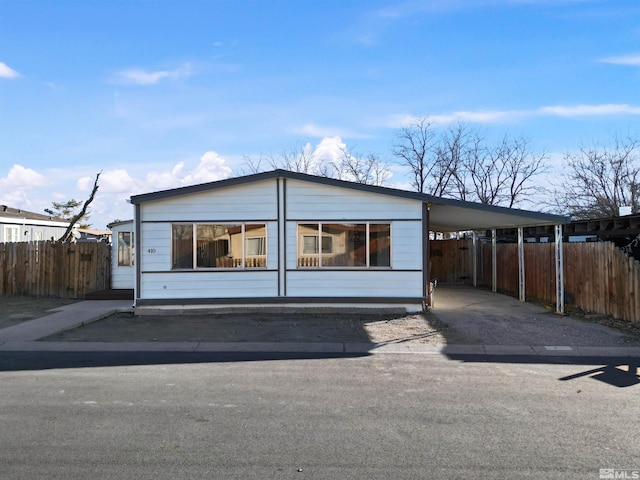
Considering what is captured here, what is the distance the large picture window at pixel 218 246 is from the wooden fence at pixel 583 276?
8.45 m

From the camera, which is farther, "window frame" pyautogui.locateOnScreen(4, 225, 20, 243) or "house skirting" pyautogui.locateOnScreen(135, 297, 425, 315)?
"window frame" pyautogui.locateOnScreen(4, 225, 20, 243)

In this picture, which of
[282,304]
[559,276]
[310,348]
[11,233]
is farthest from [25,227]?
[559,276]

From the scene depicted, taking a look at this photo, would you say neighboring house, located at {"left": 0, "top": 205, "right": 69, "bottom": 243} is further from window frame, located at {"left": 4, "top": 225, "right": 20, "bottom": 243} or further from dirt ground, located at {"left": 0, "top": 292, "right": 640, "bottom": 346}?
dirt ground, located at {"left": 0, "top": 292, "right": 640, "bottom": 346}

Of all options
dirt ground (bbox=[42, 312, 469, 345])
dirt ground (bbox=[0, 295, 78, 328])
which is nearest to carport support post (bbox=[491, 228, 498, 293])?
dirt ground (bbox=[42, 312, 469, 345])

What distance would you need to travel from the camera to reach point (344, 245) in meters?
13.6

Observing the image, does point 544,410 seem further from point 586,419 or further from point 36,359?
point 36,359

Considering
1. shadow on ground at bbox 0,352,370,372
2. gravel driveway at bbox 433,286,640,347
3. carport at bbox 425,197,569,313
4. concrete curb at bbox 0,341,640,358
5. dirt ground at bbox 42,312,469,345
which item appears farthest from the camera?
carport at bbox 425,197,569,313

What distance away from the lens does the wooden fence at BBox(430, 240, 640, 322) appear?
11609 mm

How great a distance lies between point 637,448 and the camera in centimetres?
455

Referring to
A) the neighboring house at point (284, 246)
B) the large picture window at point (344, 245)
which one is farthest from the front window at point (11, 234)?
the large picture window at point (344, 245)

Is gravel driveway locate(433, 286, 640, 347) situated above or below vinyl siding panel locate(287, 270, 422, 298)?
below

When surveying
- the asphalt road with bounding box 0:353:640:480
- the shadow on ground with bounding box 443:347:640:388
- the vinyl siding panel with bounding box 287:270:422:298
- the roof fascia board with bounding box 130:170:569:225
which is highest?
the roof fascia board with bounding box 130:170:569:225

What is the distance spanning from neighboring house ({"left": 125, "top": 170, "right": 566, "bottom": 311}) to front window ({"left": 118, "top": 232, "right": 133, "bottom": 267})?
13.5ft

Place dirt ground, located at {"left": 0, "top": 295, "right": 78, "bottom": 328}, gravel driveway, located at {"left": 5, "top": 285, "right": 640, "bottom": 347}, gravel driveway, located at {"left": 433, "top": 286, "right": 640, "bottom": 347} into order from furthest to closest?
dirt ground, located at {"left": 0, "top": 295, "right": 78, "bottom": 328}, gravel driveway, located at {"left": 5, "top": 285, "right": 640, "bottom": 347}, gravel driveway, located at {"left": 433, "top": 286, "right": 640, "bottom": 347}
